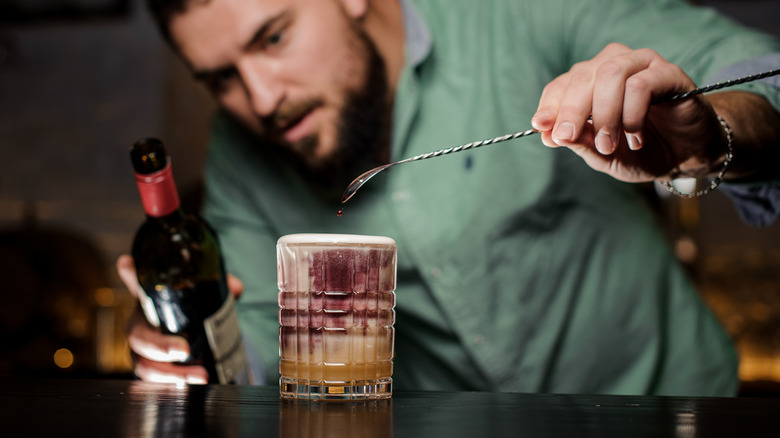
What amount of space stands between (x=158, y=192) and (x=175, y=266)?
18cm

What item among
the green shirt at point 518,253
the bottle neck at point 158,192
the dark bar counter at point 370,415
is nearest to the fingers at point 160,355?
the bottle neck at point 158,192

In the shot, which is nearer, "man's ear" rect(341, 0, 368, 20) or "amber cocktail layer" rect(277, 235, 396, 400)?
"amber cocktail layer" rect(277, 235, 396, 400)

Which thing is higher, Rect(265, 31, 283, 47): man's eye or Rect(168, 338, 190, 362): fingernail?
Rect(265, 31, 283, 47): man's eye

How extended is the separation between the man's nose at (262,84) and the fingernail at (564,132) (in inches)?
44.6

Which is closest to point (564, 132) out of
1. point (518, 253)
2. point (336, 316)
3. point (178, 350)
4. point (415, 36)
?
point (336, 316)

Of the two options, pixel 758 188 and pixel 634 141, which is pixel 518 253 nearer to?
pixel 758 188

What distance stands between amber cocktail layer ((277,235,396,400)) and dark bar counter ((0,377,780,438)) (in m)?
0.03

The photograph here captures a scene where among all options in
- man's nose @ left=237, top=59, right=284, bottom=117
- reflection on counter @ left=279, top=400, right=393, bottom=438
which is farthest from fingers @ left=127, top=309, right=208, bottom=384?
man's nose @ left=237, top=59, right=284, bottom=117

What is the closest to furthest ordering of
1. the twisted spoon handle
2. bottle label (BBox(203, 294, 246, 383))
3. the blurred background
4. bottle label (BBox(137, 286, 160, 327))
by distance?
the twisted spoon handle
bottle label (BBox(203, 294, 246, 383))
bottle label (BBox(137, 286, 160, 327))
the blurred background

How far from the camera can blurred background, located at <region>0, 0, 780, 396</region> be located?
2768 mm

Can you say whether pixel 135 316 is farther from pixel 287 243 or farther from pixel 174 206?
pixel 287 243

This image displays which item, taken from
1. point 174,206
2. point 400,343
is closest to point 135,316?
point 174,206

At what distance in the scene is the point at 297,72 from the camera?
1757 millimetres

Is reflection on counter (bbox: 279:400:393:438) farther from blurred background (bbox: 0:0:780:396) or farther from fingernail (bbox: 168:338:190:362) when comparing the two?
blurred background (bbox: 0:0:780:396)
